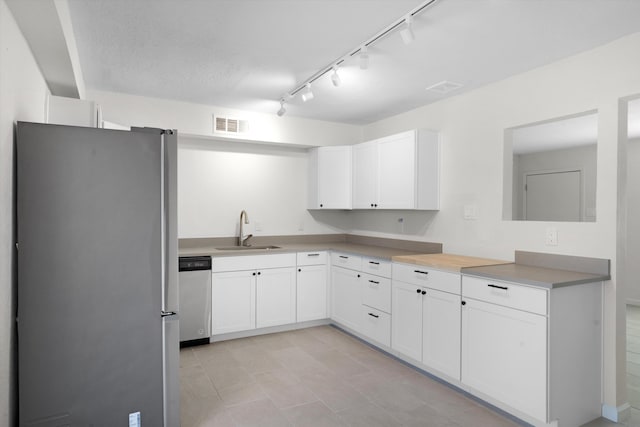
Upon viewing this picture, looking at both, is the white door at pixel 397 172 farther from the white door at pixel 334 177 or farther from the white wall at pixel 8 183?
the white wall at pixel 8 183

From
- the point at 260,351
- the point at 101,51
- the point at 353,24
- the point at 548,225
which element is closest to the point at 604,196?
the point at 548,225

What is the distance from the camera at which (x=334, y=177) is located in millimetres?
4648

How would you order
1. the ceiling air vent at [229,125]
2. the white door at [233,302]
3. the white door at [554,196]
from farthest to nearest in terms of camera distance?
the white door at [554,196]
the ceiling air vent at [229,125]
the white door at [233,302]

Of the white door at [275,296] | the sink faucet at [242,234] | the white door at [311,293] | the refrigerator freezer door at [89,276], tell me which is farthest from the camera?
the sink faucet at [242,234]

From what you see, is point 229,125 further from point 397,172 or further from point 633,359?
point 633,359

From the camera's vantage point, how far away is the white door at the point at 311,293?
4203 mm

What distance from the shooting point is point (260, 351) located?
11.7 feet

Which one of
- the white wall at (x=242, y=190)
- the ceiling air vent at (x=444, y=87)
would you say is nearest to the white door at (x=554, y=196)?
the white wall at (x=242, y=190)

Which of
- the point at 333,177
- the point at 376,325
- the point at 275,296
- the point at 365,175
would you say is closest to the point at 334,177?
the point at 333,177

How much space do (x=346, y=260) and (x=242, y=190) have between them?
58.3 inches

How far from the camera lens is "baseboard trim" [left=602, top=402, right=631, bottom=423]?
2381 mm

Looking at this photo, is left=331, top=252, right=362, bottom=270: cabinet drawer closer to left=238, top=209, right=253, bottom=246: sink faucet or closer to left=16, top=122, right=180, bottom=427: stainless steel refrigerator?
left=238, top=209, right=253, bottom=246: sink faucet

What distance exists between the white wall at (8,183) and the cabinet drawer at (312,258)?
2.74 metres

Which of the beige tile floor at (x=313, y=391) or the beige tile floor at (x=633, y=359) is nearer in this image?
the beige tile floor at (x=313, y=391)
